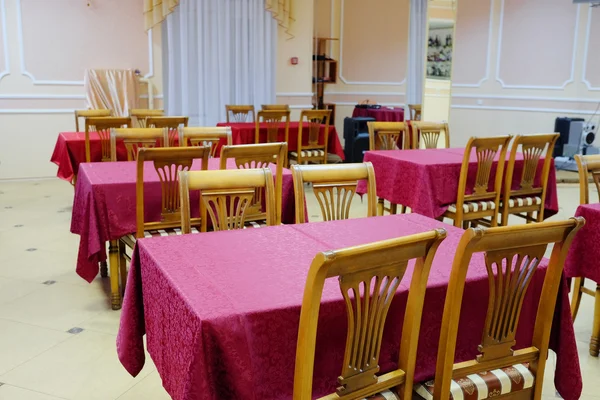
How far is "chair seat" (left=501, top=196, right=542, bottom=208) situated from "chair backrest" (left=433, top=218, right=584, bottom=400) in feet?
7.14

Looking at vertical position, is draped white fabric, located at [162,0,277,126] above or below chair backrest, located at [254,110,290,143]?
above

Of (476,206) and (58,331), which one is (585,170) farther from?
(58,331)

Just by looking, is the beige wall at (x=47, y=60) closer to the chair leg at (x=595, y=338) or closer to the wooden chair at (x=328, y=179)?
the wooden chair at (x=328, y=179)

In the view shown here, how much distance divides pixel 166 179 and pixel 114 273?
674 mm

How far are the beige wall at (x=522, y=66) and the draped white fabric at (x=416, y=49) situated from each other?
722 mm

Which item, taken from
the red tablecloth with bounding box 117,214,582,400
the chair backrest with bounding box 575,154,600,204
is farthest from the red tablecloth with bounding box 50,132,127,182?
the chair backrest with bounding box 575,154,600,204

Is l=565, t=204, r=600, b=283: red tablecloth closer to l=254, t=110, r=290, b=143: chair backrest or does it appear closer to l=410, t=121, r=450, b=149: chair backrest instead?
l=410, t=121, r=450, b=149: chair backrest

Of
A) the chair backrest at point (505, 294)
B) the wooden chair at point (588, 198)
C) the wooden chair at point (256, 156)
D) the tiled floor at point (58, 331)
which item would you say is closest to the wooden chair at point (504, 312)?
the chair backrest at point (505, 294)

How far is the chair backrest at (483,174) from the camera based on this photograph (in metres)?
3.58

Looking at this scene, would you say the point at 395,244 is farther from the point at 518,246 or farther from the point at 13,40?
the point at 13,40

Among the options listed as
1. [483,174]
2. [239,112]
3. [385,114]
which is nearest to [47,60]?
[239,112]

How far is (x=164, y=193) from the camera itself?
3.01 metres

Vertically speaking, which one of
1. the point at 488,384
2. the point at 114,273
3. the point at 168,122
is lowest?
the point at 114,273

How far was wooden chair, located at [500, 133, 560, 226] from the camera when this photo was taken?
3742 millimetres
